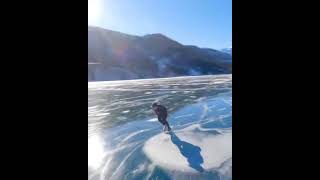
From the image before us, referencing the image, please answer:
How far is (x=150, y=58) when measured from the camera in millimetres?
1197

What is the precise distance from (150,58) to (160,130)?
1.16ft

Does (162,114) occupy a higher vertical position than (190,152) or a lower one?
higher

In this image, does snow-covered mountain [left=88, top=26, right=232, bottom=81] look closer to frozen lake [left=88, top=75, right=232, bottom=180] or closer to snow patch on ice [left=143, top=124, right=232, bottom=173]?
frozen lake [left=88, top=75, right=232, bottom=180]

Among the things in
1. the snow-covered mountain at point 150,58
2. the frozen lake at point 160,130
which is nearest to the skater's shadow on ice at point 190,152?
the frozen lake at point 160,130

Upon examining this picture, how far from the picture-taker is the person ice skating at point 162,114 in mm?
1102

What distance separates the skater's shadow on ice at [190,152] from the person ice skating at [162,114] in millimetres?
40

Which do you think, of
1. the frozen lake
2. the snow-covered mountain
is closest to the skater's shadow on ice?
the frozen lake

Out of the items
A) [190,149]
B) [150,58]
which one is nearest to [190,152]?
[190,149]

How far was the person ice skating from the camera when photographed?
43.4 inches

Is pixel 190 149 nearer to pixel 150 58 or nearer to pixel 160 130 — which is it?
pixel 160 130

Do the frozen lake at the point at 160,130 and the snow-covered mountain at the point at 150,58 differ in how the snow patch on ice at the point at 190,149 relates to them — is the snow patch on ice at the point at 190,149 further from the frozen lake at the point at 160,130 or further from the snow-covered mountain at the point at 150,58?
the snow-covered mountain at the point at 150,58
